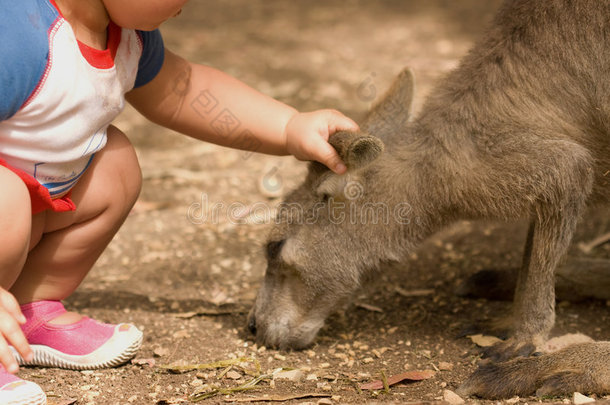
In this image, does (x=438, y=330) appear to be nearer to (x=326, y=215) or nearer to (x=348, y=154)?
(x=326, y=215)

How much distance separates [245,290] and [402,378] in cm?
118

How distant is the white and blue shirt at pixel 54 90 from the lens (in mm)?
1967

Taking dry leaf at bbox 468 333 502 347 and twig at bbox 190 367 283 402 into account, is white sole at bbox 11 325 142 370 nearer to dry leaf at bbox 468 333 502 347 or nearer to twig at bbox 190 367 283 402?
twig at bbox 190 367 283 402

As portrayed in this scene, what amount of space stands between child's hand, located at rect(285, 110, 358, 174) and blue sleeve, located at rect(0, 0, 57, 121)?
0.96 m

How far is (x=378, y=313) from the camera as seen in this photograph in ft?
10.3

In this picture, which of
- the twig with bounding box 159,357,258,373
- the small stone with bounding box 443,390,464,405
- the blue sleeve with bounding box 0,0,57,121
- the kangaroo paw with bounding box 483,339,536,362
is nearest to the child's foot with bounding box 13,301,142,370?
the twig with bounding box 159,357,258,373

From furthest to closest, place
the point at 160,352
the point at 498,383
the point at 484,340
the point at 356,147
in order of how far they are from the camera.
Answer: the point at 484,340
the point at 160,352
the point at 356,147
the point at 498,383

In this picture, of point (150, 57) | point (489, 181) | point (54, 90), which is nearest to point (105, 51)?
point (54, 90)

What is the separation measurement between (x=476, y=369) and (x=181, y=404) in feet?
3.28

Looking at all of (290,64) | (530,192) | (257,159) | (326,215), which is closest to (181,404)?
(326,215)

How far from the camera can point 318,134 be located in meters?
2.61

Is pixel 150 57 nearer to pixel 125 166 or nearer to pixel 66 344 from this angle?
pixel 125 166

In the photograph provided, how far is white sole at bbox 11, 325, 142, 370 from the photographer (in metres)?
2.44

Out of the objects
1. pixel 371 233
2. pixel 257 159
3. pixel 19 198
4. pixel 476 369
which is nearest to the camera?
pixel 19 198
